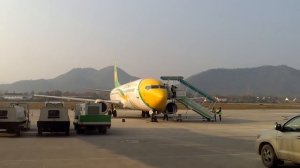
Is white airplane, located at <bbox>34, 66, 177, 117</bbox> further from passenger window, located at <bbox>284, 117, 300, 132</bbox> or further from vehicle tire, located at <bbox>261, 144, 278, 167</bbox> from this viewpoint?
passenger window, located at <bbox>284, 117, 300, 132</bbox>

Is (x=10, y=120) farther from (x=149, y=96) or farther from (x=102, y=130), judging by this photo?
(x=149, y=96)

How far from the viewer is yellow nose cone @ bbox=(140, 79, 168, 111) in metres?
36.6

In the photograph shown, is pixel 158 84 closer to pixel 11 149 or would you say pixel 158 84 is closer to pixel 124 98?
pixel 124 98

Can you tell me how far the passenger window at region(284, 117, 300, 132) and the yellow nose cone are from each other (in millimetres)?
24142

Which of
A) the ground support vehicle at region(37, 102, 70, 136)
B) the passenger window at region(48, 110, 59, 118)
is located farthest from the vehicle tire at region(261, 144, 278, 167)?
the passenger window at region(48, 110, 59, 118)

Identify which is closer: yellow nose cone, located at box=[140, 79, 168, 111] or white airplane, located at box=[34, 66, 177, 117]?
yellow nose cone, located at box=[140, 79, 168, 111]

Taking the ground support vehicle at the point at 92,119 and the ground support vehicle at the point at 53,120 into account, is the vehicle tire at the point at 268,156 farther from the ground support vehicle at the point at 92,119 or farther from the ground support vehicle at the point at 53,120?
the ground support vehicle at the point at 92,119

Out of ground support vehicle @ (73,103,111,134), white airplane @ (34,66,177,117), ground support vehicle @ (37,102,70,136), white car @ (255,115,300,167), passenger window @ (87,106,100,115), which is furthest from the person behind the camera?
white airplane @ (34,66,177,117)

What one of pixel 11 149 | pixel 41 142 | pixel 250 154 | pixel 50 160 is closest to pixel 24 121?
pixel 41 142

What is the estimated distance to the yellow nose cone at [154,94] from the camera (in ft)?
120

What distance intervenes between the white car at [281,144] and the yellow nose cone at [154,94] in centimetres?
2342

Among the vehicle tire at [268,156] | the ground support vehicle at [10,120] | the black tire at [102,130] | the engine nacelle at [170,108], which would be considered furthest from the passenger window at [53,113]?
the engine nacelle at [170,108]

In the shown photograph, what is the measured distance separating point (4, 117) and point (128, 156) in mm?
10515

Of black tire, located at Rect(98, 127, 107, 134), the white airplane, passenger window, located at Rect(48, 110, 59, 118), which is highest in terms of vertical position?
the white airplane
